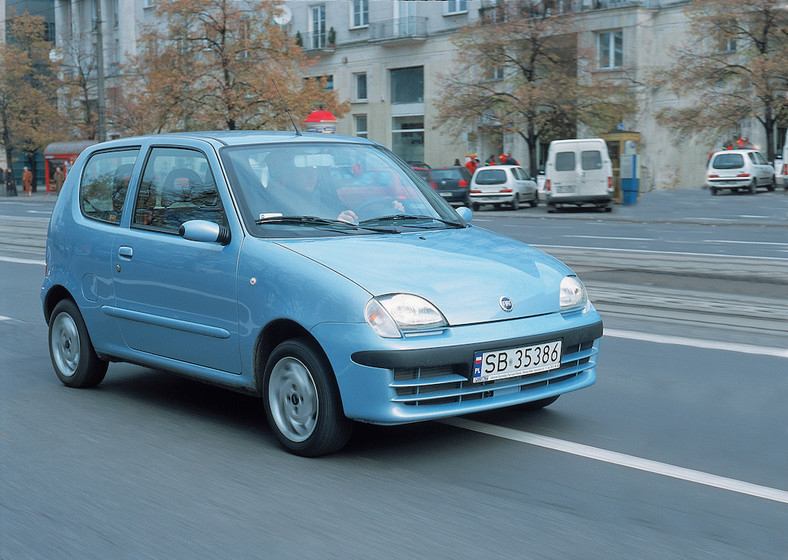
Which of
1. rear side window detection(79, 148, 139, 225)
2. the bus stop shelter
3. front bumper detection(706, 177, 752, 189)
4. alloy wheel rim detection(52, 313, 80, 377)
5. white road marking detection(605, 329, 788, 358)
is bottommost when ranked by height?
white road marking detection(605, 329, 788, 358)

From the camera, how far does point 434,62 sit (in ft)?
167

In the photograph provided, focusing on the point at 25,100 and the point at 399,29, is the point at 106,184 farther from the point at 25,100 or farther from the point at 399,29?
the point at 25,100

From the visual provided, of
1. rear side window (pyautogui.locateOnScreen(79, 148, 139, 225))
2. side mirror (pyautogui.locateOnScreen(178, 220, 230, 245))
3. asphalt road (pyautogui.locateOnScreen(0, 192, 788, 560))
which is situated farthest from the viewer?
rear side window (pyautogui.locateOnScreen(79, 148, 139, 225))

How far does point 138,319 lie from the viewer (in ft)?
19.9

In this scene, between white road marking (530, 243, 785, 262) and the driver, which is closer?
the driver

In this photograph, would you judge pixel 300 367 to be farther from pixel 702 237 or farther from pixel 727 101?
pixel 727 101

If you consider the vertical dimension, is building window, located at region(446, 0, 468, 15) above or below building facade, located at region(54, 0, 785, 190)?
above

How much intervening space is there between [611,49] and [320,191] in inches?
1631

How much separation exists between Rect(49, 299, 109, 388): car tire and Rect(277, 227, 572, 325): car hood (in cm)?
206

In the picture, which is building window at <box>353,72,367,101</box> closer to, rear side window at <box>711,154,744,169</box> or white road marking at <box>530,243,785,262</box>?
rear side window at <box>711,154,744,169</box>

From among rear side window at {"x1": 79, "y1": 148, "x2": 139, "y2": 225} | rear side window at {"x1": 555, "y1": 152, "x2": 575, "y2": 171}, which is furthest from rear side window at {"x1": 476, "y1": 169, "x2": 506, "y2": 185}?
rear side window at {"x1": 79, "y1": 148, "x2": 139, "y2": 225}

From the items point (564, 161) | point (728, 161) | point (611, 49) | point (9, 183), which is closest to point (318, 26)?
→ point (611, 49)

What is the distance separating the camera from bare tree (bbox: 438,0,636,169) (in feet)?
131

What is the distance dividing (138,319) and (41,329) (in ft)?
11.9
